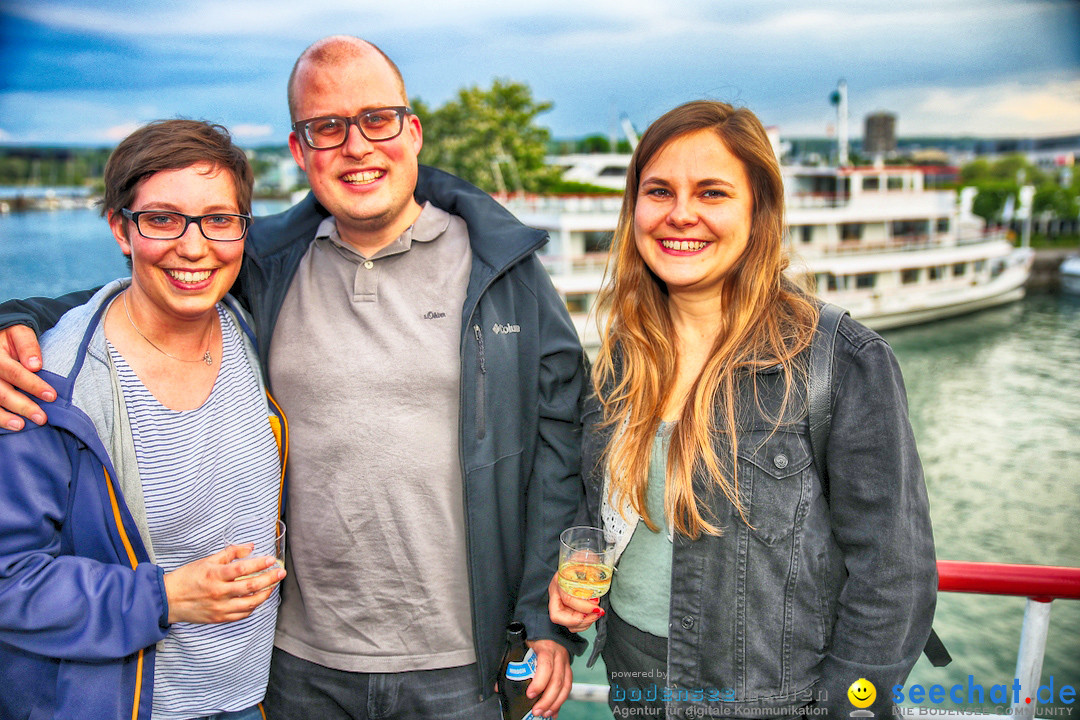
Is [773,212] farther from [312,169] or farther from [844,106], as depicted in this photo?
[844,106]

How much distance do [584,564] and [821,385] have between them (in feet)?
2.10

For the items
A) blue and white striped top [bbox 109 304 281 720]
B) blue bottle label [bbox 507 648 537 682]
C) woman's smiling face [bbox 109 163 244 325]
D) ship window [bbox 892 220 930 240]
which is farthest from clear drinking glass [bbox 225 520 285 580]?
ship window [bbox 892 220 930 240]

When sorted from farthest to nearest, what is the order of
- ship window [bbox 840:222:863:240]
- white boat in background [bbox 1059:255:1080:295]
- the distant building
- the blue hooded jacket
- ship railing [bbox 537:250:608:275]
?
the distant building
white boat in background [bbox 1059:255:1080:295]
ship window [bbox 840:222:863:240]
ship railing [bbox 537:250:608:275]
the blue hooded jacket

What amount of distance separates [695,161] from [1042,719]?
6.13 ft

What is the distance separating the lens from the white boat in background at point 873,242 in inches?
769

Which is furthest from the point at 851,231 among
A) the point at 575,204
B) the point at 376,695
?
the point at 376,695

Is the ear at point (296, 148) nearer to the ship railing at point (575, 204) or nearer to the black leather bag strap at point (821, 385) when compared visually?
the black leather bag strap at point (821, 385)

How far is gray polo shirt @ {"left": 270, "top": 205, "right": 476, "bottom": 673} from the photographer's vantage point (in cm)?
183

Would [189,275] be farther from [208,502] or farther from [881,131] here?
[881,131]

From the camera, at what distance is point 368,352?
6.16ft

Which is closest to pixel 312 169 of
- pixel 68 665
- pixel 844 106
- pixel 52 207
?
pixel 68 665

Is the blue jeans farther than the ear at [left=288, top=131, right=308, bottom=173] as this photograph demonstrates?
No

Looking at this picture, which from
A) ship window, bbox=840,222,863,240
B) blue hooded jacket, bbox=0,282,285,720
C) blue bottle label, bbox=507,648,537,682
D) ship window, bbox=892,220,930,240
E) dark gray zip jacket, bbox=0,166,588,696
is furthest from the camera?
ship window, bbox=892,220,930,240

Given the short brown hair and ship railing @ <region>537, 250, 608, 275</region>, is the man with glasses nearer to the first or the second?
the short brown hair
